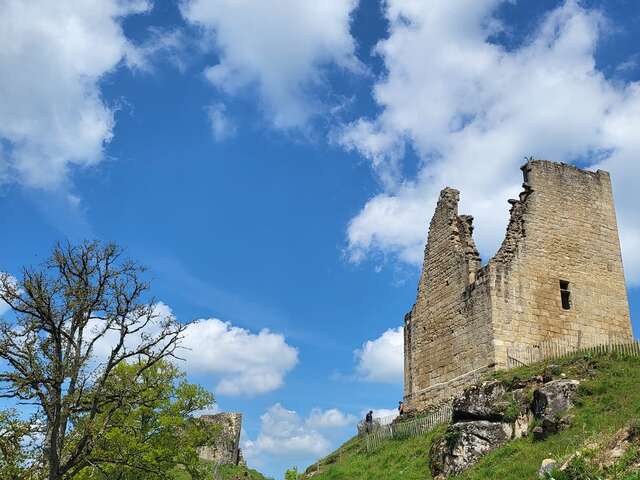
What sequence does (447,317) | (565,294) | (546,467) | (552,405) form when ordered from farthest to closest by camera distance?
(447,317) < (565,294) < (552,405) < (546,467)

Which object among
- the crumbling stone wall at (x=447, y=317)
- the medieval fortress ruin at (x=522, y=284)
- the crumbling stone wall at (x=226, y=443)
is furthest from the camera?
the crumbling stone wall at (x=226, y=443)

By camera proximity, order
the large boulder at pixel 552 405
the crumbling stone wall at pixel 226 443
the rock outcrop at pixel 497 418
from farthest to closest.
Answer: the crumbling stone wall at pixel 226 443 → the rock outcrop at pixel 497 418 → the large boulder at pixel 552 405

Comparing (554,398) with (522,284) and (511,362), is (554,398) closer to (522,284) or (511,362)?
(511,362)

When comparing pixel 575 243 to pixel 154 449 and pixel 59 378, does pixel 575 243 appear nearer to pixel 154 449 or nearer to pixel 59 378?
pixel 154 449

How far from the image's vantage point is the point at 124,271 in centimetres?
2008

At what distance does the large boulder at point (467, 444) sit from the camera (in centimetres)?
1778

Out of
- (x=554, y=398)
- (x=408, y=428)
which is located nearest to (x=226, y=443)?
(x=408, y=428)

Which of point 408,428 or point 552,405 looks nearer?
point 552,405

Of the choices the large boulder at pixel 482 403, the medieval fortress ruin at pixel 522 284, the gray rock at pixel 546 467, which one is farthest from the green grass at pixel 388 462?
the gray rock at pixel 546 467

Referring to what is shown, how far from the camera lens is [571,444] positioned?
15086mm

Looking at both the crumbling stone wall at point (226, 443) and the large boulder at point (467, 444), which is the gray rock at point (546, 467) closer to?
the large boulder at point (467, 444)

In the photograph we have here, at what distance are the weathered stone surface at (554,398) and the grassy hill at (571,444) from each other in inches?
9.5

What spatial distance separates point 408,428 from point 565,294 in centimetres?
830

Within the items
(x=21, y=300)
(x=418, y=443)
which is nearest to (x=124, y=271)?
(x=21, y=300)
